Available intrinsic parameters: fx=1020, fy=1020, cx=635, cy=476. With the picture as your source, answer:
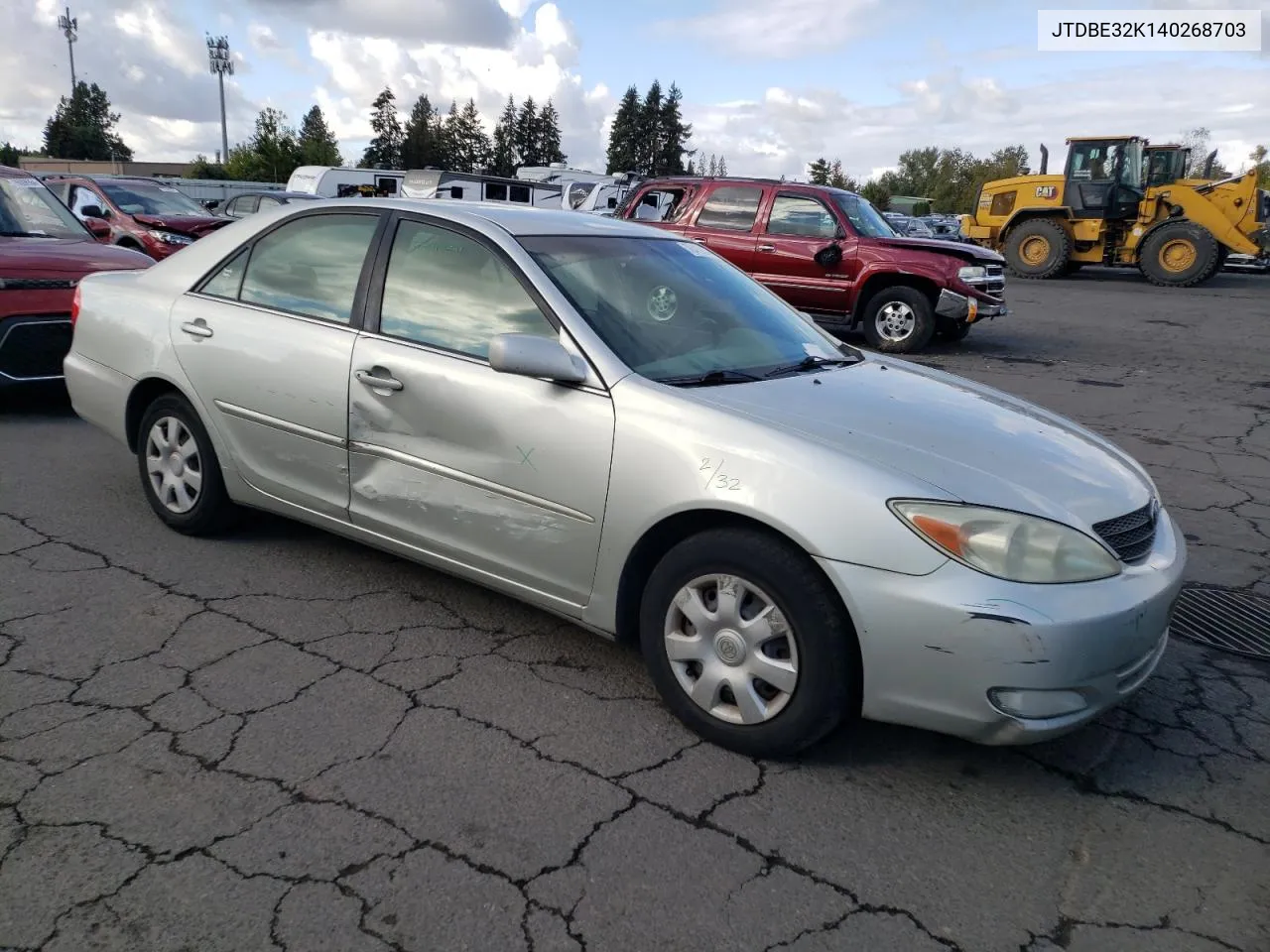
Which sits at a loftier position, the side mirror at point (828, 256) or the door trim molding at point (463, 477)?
the side mirror at point (828, 256)

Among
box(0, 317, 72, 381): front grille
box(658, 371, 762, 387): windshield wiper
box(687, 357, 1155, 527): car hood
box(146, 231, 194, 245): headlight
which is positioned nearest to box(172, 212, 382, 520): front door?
box(658, 371, 762, 387): windshield wiper

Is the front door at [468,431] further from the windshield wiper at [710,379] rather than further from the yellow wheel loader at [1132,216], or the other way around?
the yellow wheel loader at [1132,216]

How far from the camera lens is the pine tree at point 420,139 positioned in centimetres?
8819

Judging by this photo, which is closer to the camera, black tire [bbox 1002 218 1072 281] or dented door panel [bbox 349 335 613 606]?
dented door panel [bbox 349 335 613 606]

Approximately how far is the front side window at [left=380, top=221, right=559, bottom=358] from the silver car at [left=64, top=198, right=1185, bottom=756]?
0.04 ft

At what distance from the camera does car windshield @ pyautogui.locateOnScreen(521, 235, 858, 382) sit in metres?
3.47

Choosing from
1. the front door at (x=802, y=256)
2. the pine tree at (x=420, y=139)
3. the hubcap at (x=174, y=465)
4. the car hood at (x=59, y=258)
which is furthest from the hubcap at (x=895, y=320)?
the pine tree at (x=420, y=139)

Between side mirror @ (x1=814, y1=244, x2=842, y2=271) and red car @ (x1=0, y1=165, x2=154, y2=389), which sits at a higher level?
side mirror @ (x1=814, y1=244, x2=842, y2=271)

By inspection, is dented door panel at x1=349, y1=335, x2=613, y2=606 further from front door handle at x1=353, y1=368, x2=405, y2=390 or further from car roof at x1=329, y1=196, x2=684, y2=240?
car roof at x1=329, y1=196, x2=684, y2=240

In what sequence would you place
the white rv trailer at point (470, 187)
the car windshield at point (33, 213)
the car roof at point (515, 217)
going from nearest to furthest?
the car roof at point (515, 217), the car windshield at point (33, 213), the white rv trailer at point (470, 187)

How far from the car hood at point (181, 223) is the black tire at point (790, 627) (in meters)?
11.7

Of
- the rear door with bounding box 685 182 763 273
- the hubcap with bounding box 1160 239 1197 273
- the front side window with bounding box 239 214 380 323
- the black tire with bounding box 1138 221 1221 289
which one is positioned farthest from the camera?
the hubcap with bounding box 1160 239 1197 273

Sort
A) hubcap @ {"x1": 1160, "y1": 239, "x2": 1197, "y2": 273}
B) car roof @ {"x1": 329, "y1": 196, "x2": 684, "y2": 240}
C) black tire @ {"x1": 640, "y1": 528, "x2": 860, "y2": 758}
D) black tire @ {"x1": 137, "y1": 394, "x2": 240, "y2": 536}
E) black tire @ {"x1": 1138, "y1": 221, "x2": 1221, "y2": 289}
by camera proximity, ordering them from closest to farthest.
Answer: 1. black tire @ {"x1": 640, "y1": 528, "x2": 860, "y2": 758}
2. car roof @ {"x1": 329, "y1": 196, "x2": 684, "y2": 240}
3. black tire @ {"x1": 137, "y1": 394, "x2": 240, "y2": 536}
4. black tire @ {"x1": 1138, "y1": 221, "x2": 1221, "y2": 289}
5. hubcap @ {"x1": 1160, "y1": 239, "x2": 1197, "y2": 273}

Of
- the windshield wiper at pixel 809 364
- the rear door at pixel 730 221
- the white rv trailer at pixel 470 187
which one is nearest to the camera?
the windshield wiper at pixel 809 364
